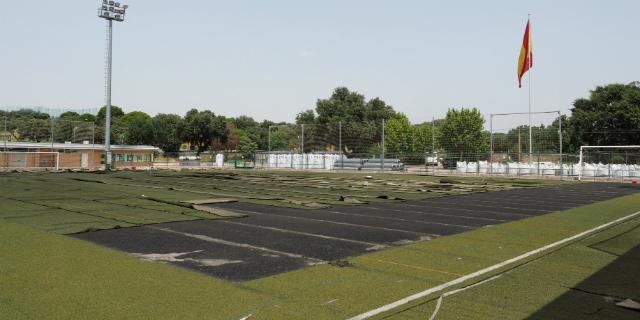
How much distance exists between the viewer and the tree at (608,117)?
200 feet

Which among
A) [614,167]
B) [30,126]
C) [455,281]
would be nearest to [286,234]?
[455,281]

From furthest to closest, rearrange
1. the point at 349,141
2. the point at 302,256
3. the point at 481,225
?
the point at 349,141
the point at 481,225
the point at 302,256

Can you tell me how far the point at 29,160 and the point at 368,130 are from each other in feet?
113

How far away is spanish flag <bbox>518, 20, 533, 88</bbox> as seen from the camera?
4225cm

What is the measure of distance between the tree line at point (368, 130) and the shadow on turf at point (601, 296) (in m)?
35.4

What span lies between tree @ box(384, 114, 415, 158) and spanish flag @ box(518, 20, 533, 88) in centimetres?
2059

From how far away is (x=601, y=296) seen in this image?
551cm

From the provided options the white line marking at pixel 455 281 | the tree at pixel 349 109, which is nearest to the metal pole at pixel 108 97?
the white line marking at pixel 455 281

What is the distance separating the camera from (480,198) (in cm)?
1903

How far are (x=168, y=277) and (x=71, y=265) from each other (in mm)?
1607

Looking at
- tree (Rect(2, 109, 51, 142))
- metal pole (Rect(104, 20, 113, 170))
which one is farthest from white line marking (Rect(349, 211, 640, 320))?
tree (Rect(2, 109, 51, 142))

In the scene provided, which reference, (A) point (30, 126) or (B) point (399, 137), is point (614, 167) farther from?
(A) point (30, 126)

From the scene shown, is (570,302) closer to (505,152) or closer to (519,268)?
(519,268)

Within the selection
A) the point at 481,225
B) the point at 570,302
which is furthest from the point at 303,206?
the point at 570,302
